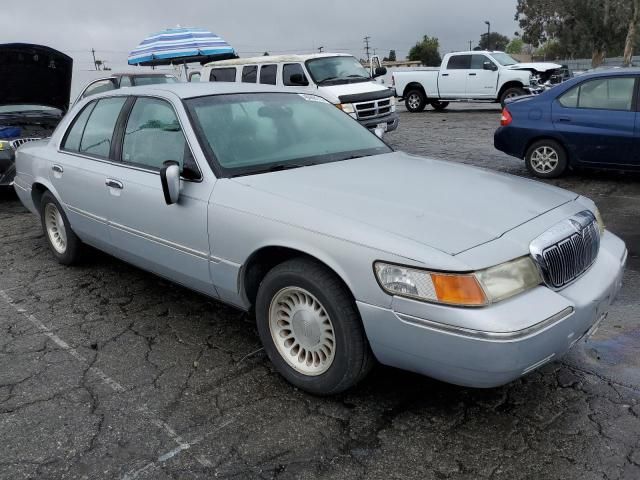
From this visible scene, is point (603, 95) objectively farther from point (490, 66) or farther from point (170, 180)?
point (490, 66)

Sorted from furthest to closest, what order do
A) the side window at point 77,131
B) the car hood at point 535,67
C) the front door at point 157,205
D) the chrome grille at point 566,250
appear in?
the car hood at point 535,67, the side window at point 77,131, the front door at point 157,205, the chrome grille at point 566,250

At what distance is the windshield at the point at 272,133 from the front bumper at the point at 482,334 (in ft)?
4.32

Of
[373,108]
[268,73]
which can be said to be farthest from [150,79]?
[373,108]

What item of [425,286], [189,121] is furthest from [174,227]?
[425,286]

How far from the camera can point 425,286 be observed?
8.36 feet

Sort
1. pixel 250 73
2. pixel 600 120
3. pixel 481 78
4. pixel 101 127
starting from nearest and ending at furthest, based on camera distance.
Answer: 1. pixel 101 127
2. pixel 600 120
3. pixel 250 73
4. pixel 481 78

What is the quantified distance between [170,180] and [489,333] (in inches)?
75.6

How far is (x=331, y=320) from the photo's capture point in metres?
2.87

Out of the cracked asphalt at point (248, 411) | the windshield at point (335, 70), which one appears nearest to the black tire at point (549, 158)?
the cracked asphalt at point (248, 411)

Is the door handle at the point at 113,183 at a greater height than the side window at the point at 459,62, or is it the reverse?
the side window at the point at 459,62

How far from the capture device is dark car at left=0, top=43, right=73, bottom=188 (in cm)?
763

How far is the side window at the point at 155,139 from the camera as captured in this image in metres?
3.67

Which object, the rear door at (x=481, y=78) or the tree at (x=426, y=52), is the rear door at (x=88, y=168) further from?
the tree at (x=426, y=52)

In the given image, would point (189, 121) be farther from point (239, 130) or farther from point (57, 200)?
point (57, 200)
